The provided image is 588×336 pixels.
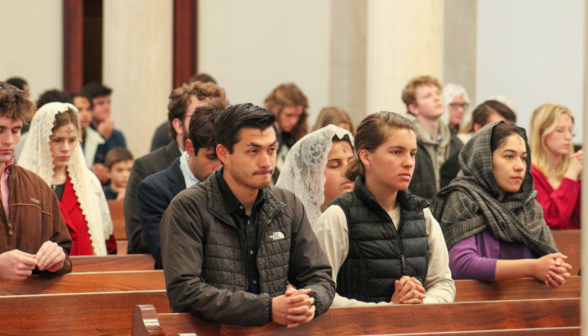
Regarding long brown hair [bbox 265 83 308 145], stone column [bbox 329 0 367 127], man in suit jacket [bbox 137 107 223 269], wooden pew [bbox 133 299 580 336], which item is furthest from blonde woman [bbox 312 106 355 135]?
stone column [bbox 329 0 367 127]

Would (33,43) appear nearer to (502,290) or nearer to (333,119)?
(333,119)

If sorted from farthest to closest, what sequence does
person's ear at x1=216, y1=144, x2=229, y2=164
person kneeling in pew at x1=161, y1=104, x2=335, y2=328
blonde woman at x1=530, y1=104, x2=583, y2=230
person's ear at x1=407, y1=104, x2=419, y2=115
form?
person's ear at x1=407, y1=104, x2=419, y2=115
blonde woman at x1=530, y1=104, x2=583, y2=230
person's ear at x1=216, y1=144, x2=229, y2=164
person kneeling in pew at x1=161, y1=104, x2=335, y2=328

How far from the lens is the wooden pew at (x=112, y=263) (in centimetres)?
455

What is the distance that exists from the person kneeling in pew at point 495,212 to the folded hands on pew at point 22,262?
197 centimetres

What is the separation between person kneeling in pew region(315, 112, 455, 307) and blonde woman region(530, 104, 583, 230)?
2.16 m

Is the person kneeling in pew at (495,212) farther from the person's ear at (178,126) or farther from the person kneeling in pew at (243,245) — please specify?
the person's ear at (178,126)

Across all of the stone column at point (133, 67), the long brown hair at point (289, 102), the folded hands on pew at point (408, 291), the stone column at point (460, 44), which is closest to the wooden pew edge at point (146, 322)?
the folded hands on pew at point (408, 291)

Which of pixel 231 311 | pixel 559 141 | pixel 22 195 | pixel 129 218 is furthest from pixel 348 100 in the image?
pixel 231 311

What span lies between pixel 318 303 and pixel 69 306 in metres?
1.10

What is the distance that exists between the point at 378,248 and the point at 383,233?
71 mm

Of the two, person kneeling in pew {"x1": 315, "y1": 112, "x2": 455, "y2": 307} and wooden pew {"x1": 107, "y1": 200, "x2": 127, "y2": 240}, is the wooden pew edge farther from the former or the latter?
wooden pew {"x1": 107, "y1": 200, "x2": 127, "y2": 240}

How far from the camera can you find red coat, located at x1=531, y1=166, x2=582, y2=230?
5719 mm

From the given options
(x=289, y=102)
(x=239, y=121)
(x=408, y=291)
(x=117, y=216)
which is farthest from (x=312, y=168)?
(x=117, y=216)

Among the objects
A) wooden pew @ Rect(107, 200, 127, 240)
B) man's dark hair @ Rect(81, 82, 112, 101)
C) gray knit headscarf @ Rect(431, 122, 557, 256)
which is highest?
man's dark hair @ Rect(81, 82, 112, 101)
